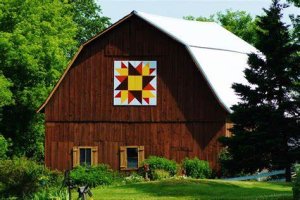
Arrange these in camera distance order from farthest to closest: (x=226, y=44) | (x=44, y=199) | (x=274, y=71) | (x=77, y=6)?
(x=77, y=6) < (x=226, y=44) < (x=274, y=71) < (x=44, y=199)

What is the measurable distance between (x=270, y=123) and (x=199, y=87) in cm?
922

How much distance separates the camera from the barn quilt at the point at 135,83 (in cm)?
3988

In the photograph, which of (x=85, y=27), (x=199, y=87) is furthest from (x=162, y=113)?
(x=85, y=27)

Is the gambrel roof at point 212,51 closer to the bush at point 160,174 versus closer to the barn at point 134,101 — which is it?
the barn at point 134,101

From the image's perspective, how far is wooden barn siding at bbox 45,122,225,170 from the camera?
3944cm

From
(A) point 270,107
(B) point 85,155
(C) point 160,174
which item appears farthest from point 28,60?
(A) point 270,107

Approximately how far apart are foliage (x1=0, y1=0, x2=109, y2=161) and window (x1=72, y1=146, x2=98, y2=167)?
695 centimetres

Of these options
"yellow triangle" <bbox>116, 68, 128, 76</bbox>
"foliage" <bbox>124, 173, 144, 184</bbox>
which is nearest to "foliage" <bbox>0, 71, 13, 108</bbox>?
"yellow triangle" <bbox>116, 68, 128, 76</bbox>

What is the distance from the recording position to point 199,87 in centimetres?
3934

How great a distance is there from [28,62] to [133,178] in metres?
13.5

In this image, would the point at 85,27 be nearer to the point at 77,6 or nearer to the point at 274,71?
the point at 77,6

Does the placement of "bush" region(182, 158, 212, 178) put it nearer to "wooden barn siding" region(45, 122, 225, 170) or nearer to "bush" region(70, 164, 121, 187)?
"wooden barn siding" region(45, 122, 225, 170)

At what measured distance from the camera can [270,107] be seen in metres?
30.7

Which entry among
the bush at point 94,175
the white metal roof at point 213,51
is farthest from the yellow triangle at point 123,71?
the bush at point 94,175
